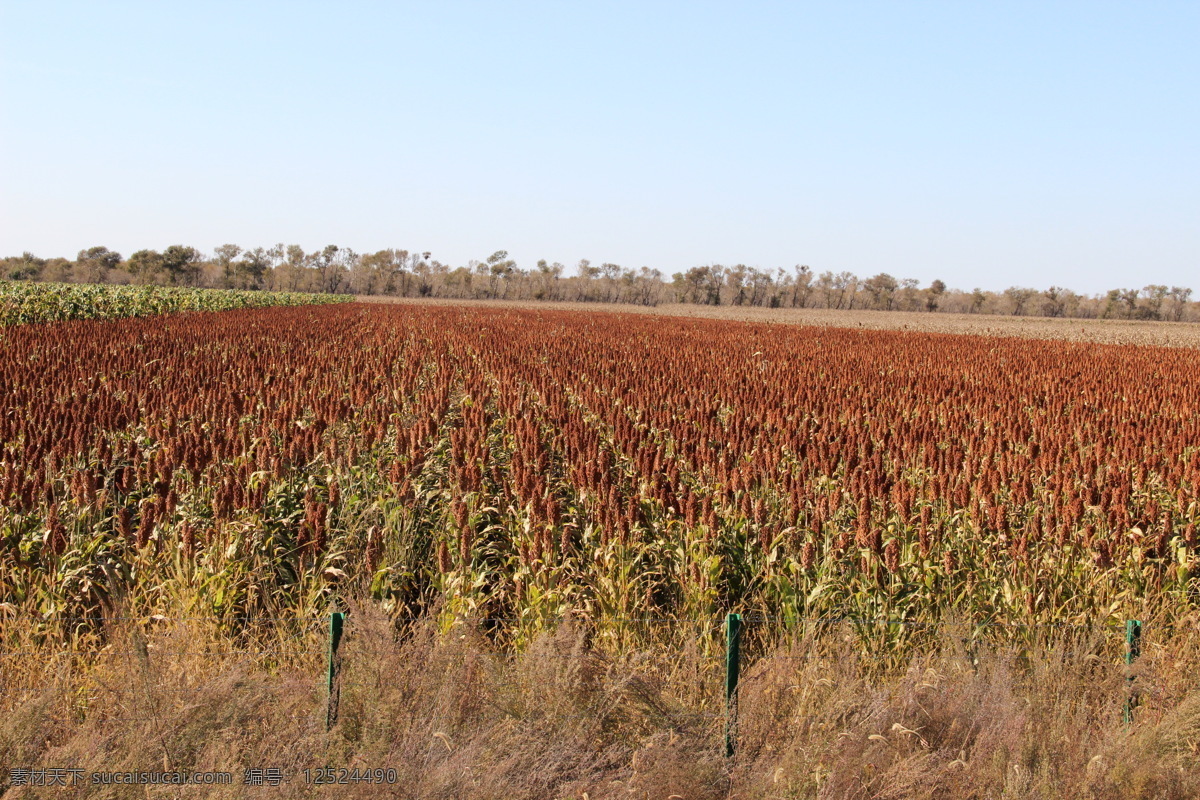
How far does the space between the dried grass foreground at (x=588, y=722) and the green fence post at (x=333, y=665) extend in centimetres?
3

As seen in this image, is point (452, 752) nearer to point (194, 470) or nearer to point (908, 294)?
point (194, 470)

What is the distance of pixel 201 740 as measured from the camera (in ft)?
9.96

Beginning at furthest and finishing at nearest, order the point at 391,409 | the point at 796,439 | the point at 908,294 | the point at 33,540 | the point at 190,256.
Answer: the point at 908,294 < the point at 190,256 < the point at 391,409 < the point at 796,439 < the point at 33,540

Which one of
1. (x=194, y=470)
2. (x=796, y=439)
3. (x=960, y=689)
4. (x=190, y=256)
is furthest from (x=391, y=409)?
(x=190, y=256)

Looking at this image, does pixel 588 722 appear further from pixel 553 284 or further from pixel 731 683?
pixel 553 284

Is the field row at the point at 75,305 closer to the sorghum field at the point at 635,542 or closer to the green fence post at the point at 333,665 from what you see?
the sorghum field at the point at 635,542

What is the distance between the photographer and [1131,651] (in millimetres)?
3535

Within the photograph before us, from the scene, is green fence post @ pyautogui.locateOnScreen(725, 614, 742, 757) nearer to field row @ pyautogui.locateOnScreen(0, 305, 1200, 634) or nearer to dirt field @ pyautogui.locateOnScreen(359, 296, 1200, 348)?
field row @ pyautogui.locateOnScreen(0, 305, 1200, 634)

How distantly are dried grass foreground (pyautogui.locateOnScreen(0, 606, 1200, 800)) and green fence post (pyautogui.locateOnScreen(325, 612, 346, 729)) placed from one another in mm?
33

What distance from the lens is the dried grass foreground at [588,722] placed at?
2.96 m

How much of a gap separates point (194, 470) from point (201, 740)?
2909mm

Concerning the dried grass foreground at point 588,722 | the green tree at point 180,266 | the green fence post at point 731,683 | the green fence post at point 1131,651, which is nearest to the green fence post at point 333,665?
the dried grass foreground at point 588,722

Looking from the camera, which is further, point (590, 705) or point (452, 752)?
point (590, 705)

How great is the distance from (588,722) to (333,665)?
3.28 ft
